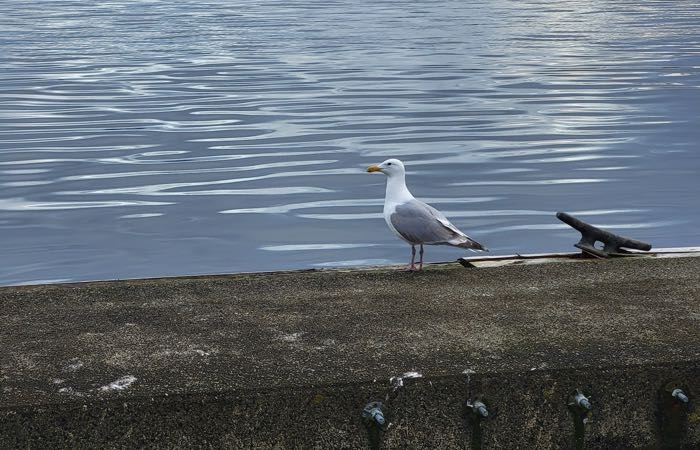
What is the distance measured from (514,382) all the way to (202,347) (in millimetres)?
1428

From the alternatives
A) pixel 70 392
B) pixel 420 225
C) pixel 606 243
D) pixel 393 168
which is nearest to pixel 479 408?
pixel 70 392

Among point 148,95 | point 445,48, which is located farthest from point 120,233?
point 445,48

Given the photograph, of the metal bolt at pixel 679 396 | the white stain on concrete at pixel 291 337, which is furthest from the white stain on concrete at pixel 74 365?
the metal bolt at pixel 679 396

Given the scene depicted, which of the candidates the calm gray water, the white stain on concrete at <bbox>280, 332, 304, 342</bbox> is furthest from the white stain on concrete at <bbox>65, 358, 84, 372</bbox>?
the calm gray water

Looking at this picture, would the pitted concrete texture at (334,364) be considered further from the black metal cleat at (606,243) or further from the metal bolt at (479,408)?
the black metal cleat at (606,243)

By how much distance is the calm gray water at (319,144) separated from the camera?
41.0ft

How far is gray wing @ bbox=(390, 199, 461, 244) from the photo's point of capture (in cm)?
740

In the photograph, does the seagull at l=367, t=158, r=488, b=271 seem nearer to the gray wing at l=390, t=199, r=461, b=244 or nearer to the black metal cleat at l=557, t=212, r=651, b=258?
the gray wing at l=390, t=199, r=461, b=244

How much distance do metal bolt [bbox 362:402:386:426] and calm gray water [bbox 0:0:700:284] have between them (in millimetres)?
6539

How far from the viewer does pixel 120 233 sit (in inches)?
505

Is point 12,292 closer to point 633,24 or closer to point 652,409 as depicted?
point 652,409

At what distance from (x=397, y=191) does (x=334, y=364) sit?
2.87 m

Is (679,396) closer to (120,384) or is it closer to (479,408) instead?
(479,408)

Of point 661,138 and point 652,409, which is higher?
point 652,409
